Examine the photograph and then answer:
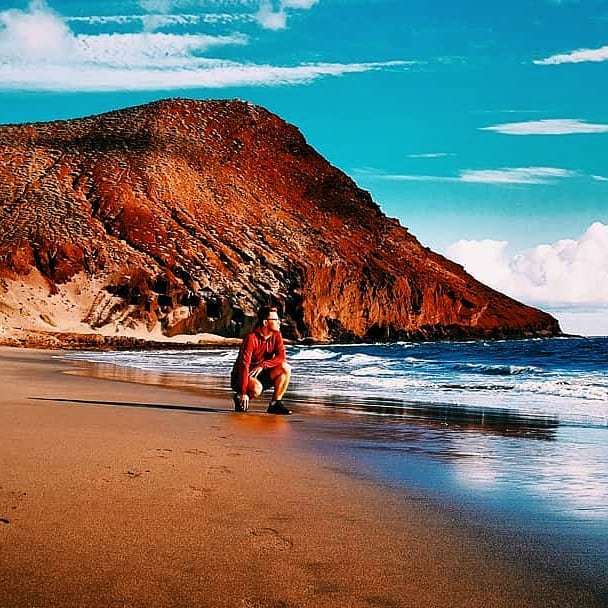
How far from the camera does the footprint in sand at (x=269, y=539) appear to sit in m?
3.92

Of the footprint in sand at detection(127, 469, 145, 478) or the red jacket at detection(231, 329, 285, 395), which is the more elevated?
the red jacket at detection(231, 329, 285, 395)

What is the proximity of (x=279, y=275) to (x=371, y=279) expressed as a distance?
1146 centimetres

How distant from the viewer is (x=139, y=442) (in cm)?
731

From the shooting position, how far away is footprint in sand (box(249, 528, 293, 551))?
3.92m

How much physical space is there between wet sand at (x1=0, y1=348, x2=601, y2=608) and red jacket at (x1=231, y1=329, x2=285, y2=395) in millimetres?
3962

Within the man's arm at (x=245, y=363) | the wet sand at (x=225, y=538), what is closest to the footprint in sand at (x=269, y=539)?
the wet sand at (x=225, y=538)

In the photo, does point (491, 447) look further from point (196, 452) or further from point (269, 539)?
point (269, 539)

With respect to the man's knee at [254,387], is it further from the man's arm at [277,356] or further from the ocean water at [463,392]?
the ocean water at [463,392]

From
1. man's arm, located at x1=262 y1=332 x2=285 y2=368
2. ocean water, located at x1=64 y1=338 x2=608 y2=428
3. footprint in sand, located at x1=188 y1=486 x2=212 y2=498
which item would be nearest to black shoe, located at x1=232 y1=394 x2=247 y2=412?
man's arm, located at x1=262 y1=332 x2=285 y2=368

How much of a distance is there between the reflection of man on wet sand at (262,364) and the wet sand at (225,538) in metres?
3.99

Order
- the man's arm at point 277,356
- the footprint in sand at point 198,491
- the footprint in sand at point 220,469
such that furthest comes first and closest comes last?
the man's arm at point 277,356 → the footprint in sand at point 220,469 → the footprint in sand at point 198,491

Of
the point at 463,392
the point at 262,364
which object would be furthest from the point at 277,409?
the point at 463,392

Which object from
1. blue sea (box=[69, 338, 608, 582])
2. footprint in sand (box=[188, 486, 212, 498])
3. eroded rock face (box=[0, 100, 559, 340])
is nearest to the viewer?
blue sea (box=[69, 338, 608, 582])

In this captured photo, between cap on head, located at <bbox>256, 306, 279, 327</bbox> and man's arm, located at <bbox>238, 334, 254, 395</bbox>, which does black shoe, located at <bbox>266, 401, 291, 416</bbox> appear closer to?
man's arm, located at <bbox>238, 334, 254, 395</bbox>
